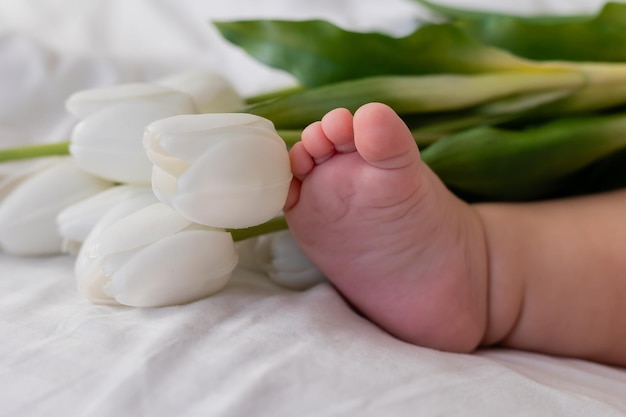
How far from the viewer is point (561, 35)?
0.75 m

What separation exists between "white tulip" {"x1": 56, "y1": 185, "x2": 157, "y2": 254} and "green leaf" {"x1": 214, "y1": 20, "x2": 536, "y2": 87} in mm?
191

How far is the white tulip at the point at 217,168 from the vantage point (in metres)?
0.45

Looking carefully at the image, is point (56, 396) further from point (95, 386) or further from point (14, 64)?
point (14, 64)

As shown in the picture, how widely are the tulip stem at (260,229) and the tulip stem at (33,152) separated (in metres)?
0.17

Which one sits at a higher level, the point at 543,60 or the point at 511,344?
the point at 543,60

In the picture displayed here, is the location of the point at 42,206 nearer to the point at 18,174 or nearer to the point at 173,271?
the point at 18,174

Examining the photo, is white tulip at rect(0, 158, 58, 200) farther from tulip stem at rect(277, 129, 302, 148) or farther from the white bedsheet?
tulip stem at rect(277, 129, 302, 148)

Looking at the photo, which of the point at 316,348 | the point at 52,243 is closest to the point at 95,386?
the point at 316,348

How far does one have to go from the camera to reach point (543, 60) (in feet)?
2.50

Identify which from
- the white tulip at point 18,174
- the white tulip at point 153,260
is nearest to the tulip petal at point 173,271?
the white tulip at point 153,260

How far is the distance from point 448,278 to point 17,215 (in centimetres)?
34

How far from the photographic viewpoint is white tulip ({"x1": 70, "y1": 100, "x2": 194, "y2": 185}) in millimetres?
539

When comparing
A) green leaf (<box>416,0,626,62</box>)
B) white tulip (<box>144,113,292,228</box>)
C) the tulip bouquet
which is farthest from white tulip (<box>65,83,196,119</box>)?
green leaf (<box>416,0,626,62</box>)

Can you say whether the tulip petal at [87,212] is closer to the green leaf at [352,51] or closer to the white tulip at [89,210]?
the white tulip at [89,210]
